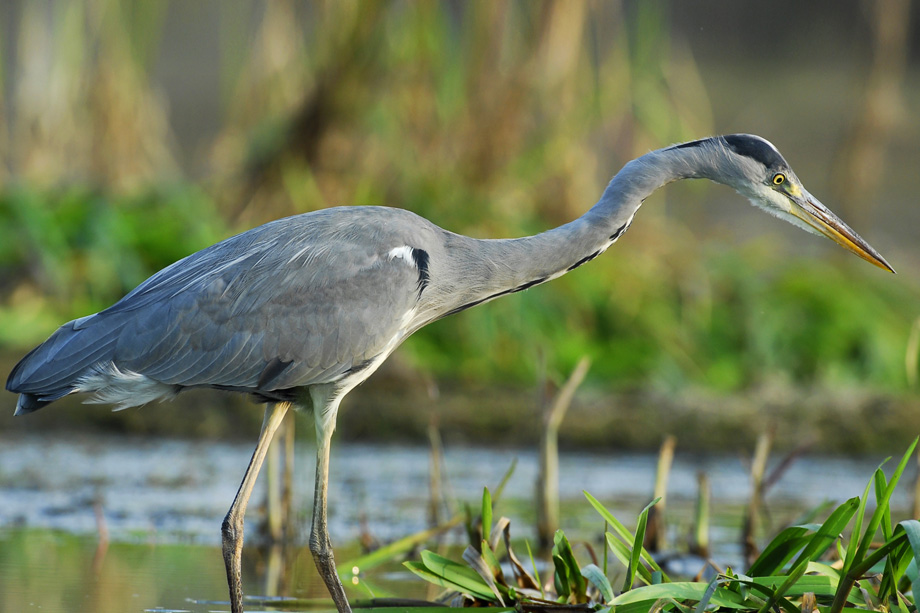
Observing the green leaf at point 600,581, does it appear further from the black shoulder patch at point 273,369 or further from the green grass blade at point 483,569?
the black shoulder patch at point 273,369

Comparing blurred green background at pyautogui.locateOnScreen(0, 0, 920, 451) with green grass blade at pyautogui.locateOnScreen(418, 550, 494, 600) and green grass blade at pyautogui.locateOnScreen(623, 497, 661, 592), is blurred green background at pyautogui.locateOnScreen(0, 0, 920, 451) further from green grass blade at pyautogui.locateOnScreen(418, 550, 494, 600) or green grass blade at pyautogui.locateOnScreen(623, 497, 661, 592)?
green grass blade at pyautogui.locateOnScreen(623, 497, 661, 592)

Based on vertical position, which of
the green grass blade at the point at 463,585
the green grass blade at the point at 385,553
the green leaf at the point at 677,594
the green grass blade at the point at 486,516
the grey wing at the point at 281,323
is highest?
the grey wing at the point at 281,323

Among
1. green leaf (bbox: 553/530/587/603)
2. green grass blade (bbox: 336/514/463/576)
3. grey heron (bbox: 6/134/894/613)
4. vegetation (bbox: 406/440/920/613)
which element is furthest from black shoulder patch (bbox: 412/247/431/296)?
green leaf (bbox: 553/530/587/603)

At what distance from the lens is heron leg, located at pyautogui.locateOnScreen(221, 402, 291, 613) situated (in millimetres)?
4504

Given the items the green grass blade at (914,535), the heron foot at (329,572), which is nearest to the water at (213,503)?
the heron foot at (329,572)

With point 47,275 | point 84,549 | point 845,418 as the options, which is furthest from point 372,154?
point 84,549

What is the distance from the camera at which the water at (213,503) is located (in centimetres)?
483

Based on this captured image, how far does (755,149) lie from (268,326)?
5.94 ft

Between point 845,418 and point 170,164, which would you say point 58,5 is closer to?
point 170,164

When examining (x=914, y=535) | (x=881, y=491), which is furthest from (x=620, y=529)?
(x=914, y=535)

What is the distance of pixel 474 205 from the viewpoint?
873cm

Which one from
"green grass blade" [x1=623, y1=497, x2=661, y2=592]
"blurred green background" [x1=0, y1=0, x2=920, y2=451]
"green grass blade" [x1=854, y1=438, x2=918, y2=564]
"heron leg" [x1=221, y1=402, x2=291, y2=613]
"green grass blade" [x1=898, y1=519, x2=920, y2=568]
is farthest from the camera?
"blurred green background" [x1=0, y1=0, x2=920, y2=451]

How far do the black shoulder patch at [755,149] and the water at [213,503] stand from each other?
1813 millimetres

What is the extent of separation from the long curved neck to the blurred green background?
121 inches
